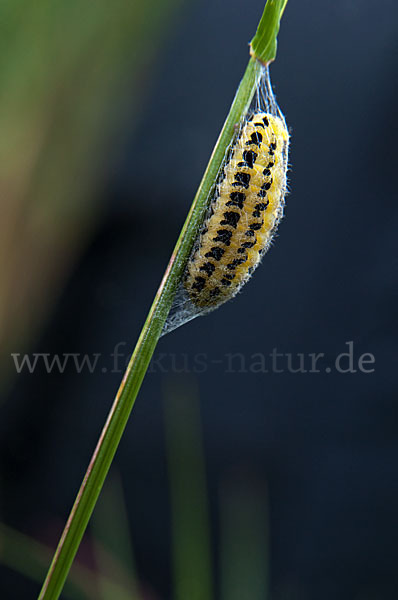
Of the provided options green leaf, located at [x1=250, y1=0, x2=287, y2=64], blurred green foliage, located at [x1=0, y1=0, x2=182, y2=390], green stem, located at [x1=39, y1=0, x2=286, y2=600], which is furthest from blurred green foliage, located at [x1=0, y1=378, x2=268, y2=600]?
green leaf, located at [x1=250, y1=0, x2=287, y2=64]

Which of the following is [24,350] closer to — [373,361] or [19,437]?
[19,437]

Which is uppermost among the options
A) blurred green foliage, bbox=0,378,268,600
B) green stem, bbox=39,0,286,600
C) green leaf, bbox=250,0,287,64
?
green leaf, bbox=250,0,287,64

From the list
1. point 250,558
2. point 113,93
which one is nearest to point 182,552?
point 250,558

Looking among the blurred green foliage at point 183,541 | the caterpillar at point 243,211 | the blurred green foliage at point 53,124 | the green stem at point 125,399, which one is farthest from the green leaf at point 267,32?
the blurred green foliage at point 183,541

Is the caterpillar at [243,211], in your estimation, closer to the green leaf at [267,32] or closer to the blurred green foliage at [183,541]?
the green leaf at [267,32]

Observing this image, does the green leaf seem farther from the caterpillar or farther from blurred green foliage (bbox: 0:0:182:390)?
blurred green foliage (bbox: 0:0:182:390)

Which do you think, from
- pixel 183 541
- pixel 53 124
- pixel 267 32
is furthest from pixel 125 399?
pixel 53 124

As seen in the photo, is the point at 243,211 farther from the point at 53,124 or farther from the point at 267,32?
the point at 53,124
